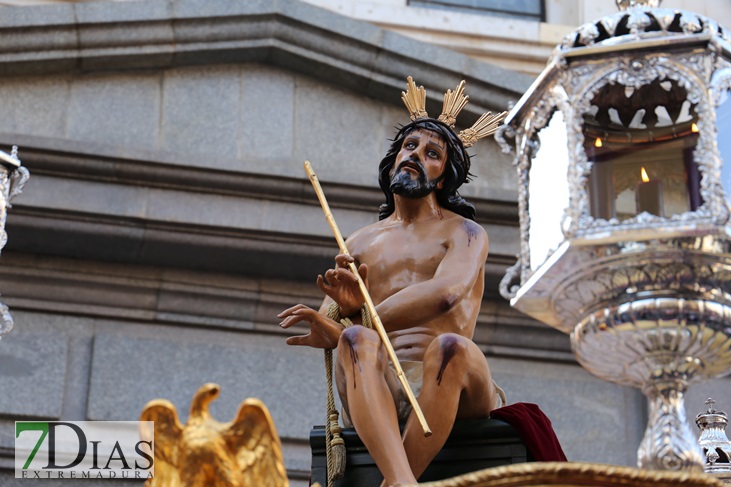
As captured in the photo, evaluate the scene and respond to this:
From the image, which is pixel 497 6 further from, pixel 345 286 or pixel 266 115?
pixel 345 286

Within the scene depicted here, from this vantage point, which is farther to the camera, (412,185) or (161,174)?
(161,174)

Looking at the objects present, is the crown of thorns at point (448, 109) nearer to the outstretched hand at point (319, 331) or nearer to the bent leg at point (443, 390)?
the outstretched hand at point (319, 331)

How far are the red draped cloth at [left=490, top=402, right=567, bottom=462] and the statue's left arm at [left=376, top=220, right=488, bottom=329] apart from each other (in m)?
0.53

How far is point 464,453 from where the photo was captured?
311 inches

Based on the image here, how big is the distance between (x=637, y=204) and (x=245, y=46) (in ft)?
18.1

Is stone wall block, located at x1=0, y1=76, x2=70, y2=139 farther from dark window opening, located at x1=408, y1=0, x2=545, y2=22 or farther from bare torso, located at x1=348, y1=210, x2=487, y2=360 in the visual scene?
bare torso, located at x1=348, y1=210, x2=487, y2=360

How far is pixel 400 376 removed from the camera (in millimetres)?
7641

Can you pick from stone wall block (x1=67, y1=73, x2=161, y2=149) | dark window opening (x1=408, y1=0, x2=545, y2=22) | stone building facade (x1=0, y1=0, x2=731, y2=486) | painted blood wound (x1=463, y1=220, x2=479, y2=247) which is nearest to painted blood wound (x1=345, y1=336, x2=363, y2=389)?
painted blood wound (x1=463, y1=220, x2=479, y2=247)

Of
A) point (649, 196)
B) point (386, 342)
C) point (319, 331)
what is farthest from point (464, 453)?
point (649, 196)

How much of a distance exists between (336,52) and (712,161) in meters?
5.29

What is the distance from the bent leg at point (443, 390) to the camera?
25.2ft

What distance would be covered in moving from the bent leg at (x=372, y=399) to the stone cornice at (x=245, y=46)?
5.21m

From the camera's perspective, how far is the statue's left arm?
8.24 metres

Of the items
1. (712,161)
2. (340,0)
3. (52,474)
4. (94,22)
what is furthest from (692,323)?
(340,0)
